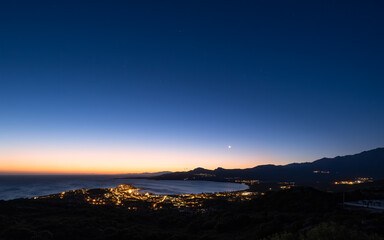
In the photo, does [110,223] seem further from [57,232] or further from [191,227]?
[191,227]

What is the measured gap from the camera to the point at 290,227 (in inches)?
1006

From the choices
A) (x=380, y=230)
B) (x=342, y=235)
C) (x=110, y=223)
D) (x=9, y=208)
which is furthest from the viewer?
(x=9, y=208)

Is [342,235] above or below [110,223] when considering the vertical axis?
above

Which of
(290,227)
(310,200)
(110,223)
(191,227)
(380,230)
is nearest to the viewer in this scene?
(380,230)

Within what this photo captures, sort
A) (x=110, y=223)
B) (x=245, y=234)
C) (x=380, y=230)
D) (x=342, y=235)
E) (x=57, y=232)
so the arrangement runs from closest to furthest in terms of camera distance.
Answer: (x=342, y=235), (x=380, y=230), (x=245, y=234), (x=57, y=232), (x=110, y=223)

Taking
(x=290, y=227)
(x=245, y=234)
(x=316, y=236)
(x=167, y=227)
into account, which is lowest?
(x=167, y=227)

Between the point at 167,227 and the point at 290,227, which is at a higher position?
the point at 290,227

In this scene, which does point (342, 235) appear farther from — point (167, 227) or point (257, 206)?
point (257, 206)

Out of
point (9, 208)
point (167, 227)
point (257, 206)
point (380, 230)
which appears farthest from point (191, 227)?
point (9, 208)

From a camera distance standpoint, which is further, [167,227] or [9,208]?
[9,208]

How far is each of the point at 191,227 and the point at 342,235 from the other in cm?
2848

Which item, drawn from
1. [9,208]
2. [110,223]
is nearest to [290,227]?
[110,223]

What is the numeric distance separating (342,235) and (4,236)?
126 ft

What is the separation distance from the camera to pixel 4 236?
3050 centimetres
